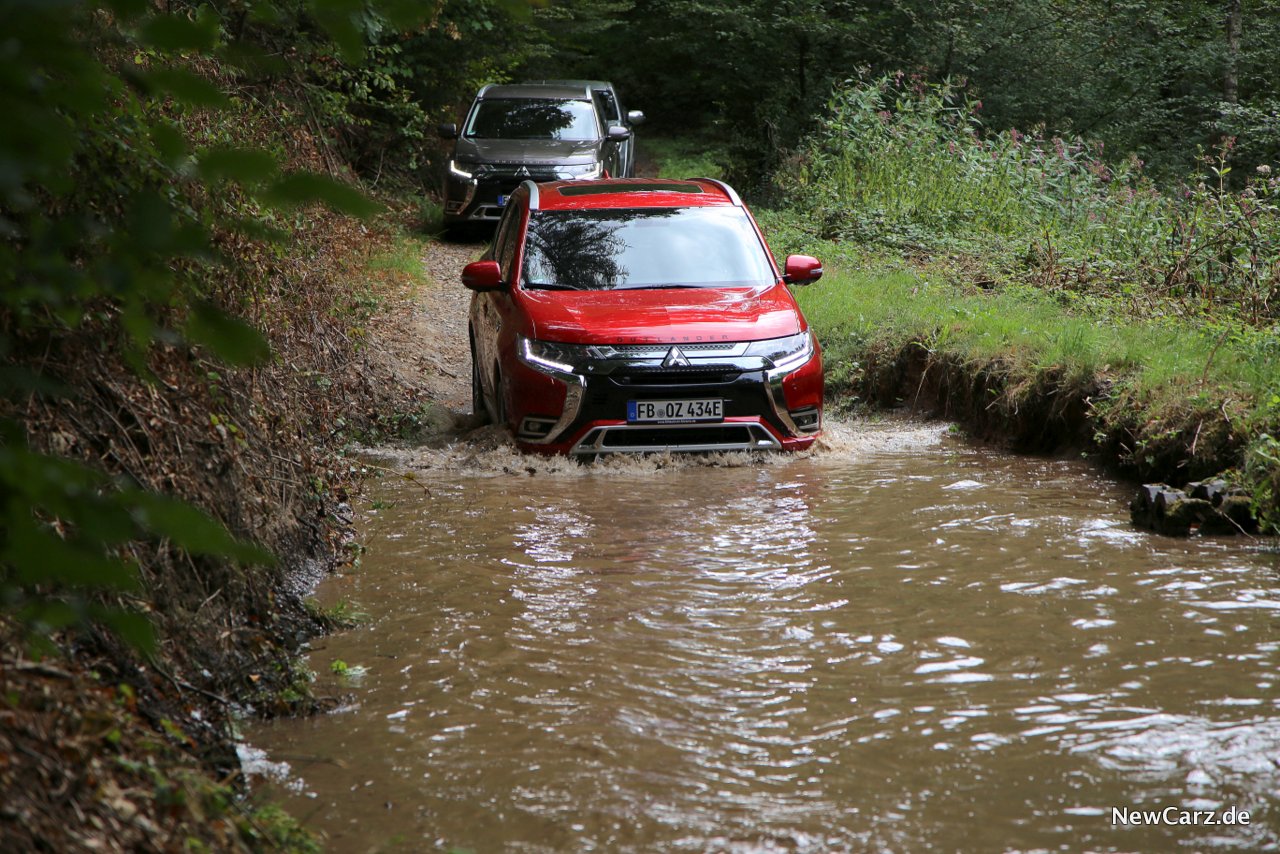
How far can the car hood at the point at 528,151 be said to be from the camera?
16.3 meters

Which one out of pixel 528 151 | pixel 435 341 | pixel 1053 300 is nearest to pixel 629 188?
pixel 435 341

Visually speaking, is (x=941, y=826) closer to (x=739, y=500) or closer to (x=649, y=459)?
(x=739, y=500)

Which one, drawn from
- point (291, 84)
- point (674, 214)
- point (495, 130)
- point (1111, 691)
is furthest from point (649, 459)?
point (495, 130)

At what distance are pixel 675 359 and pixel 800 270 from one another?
4.79 feet

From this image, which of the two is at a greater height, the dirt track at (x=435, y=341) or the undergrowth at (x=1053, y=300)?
the undergrowth at (x=1053, y=300)

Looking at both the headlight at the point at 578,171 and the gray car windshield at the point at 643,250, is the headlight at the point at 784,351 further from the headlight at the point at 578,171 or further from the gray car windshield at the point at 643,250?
the headlight at the point at 578,171

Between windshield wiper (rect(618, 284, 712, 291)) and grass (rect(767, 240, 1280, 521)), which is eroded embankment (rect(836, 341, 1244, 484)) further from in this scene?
windshield wiper (rect(618, 284, 712, 291))

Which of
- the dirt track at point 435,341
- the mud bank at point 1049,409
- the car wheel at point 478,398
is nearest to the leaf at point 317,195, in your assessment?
the mud bank at point 1049,409

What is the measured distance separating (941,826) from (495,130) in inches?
580

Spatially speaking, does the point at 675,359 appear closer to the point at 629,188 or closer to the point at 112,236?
the point at 629,188

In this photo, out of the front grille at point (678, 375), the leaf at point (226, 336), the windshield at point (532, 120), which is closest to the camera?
the leaf at point (226, 336)

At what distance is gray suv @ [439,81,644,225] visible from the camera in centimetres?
1623

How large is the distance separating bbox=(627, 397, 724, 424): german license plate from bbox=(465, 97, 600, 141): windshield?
9845 millimetres

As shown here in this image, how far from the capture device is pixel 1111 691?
4.22 m
